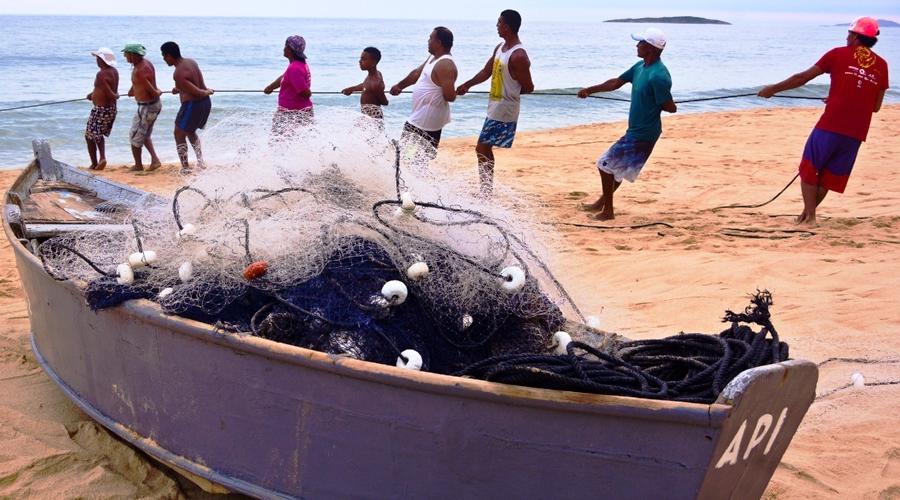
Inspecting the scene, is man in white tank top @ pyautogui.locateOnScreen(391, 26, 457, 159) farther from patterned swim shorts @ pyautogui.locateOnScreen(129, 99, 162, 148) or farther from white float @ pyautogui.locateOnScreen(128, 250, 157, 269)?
patterned swim shorts @ pyautogui.locateOnScreen(129, 99, 162, 148)

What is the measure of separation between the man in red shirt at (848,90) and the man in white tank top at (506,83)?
6.98ft

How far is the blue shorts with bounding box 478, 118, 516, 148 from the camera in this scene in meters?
8.15

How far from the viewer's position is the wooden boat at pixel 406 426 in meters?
2.68

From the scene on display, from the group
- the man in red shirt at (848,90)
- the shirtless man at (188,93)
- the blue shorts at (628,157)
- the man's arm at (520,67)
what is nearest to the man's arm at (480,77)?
the man's arm at (520,67)

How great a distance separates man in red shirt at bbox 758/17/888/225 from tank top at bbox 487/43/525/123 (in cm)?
218

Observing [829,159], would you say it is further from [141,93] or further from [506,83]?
[141,93]

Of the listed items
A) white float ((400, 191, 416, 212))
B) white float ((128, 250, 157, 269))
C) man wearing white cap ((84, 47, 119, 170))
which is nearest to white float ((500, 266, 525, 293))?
white float ((400, 191, 416, 212))

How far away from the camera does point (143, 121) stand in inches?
451

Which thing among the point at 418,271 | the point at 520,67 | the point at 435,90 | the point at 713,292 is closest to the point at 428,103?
the point at 435,90

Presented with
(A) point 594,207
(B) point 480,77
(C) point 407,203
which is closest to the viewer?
(C) point 407,203

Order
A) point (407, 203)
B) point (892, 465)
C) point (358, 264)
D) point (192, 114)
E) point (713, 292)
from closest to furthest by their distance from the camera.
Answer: point (358, 264) < point (407, 203) < point (892, 465) < point (713, 292) < point (192, 114)

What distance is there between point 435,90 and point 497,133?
2.44 ft

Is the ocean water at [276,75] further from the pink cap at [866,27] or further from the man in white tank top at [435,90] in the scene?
the pink cap at [866,27]

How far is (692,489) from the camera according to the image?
2719mm
